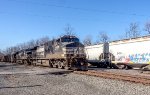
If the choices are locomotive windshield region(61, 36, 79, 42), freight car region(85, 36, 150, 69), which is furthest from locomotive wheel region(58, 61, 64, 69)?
freight car region(85, 36, 150, 69)

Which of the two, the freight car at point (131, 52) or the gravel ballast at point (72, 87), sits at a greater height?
the freight car at point (131, 52)

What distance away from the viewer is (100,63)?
3384 cm

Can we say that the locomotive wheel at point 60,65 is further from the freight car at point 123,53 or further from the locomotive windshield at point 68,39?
the freight car at point 123,53

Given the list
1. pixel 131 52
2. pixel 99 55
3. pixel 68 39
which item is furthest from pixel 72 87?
pixel 99 55

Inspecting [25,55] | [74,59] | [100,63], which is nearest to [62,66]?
[74,59]

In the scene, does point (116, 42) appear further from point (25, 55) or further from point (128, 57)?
point (25, 55)

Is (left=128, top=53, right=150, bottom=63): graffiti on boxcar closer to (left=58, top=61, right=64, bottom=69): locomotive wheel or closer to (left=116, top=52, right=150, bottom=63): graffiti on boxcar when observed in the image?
(left=116, top=52, right=150, bottom=63): graffiti on boxcar

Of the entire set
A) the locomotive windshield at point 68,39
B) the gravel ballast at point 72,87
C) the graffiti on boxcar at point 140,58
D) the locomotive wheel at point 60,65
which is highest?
the locomotive windshield at point 68,39

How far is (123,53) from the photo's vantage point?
2819 cm

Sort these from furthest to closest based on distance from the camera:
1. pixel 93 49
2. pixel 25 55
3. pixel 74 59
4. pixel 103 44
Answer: pixel 25 55
pixel 93 49
pixel 103 44
pixel 74 59


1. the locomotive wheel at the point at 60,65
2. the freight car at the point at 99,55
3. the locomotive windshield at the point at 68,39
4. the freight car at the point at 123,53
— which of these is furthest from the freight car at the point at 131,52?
the locomotive wheel at the point at 60,65

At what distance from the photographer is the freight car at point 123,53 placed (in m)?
24.4

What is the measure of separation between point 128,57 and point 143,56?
2.92 metres

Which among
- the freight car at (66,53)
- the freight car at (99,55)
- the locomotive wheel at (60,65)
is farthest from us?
the freight car at (99,55)
